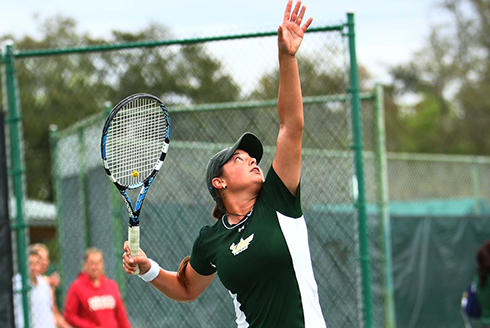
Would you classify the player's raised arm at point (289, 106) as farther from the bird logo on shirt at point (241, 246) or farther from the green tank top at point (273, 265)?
the bird logo on shirt at point (241, 246)

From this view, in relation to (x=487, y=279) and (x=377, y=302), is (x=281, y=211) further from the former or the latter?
(x=377, y=302)

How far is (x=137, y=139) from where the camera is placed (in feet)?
12.5

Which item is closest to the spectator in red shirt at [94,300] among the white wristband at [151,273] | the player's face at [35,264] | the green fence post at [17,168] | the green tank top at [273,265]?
the player's face at [35,264]

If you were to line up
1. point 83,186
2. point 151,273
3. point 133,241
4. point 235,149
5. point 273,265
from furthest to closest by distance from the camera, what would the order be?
point 83,186
point 151,273
point 235,149
point 133,241
point 273,265

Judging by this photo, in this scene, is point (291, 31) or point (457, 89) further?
point (457, 89)

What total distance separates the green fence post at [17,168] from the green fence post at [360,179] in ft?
7.99

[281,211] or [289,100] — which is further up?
[289,100]

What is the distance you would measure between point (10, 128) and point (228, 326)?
2272 millimetres

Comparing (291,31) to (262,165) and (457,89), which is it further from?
(457,89)

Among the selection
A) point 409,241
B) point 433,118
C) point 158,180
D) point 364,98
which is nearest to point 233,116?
point 158,180

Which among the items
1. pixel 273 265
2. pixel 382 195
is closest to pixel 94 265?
pixel 382 195

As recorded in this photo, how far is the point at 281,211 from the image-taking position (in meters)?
3.09

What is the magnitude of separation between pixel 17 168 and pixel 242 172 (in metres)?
2.43

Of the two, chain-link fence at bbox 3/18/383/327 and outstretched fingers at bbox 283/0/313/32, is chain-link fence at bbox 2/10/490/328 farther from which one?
outstretched fingers at bbox 283/0/313/32
